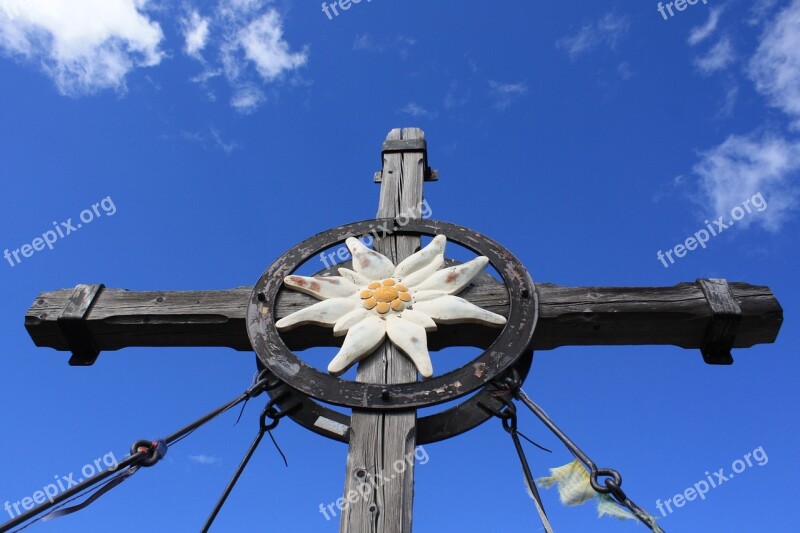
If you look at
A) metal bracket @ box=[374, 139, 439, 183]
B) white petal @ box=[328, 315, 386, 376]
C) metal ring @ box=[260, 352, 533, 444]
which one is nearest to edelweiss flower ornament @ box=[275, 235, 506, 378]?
white petal @ box=[328, 315, 386, 376]

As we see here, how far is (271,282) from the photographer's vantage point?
284 cm

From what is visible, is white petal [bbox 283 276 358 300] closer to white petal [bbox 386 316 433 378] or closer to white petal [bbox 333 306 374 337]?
white petal [bbox 333 306 374 337]

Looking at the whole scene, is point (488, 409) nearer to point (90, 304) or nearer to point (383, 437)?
point (383, 437)

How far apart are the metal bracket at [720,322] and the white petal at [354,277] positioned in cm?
127

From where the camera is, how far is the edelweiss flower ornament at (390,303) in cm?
248

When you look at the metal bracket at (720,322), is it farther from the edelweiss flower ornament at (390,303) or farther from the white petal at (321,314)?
the white petal at (321,314)

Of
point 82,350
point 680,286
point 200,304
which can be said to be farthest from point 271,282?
point 680,286

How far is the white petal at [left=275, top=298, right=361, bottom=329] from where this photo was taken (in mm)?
2615

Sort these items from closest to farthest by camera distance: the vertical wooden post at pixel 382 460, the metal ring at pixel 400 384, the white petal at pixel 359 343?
the vertical wooden post at pixel 382 460 → the metal ring at pixel 400 384 → the white petal at pixel 359 343

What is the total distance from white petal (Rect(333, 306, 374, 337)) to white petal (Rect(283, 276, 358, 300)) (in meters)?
0.13

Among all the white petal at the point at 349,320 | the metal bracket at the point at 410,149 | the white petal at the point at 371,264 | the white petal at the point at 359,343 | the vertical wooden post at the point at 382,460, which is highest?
the metal bracket at the point at 410,149

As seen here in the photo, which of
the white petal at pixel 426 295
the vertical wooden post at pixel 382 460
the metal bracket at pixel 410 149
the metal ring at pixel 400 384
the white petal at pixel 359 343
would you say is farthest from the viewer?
the metal bracket at pixel 410 149

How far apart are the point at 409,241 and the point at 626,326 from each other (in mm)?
934

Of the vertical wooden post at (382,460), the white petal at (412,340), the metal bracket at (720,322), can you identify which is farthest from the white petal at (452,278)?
the metal bracket at (720,322)
